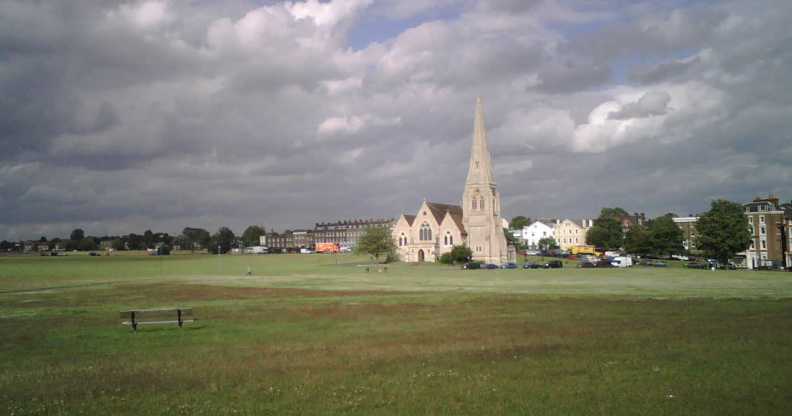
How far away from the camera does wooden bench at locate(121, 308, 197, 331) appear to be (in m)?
23.8

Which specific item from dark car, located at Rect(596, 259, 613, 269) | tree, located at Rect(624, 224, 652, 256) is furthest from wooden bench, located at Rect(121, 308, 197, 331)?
tree, located at Rect(624, 224, 652, 256)

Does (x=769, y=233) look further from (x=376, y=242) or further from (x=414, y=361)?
(x=414, y=361)

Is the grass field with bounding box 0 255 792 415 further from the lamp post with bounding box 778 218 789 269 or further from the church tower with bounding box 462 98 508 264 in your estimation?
the church tower with bounding box 462 98 508 264

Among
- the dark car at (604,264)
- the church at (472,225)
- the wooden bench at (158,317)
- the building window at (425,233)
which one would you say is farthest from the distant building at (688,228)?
the wooden bench at (158,317)

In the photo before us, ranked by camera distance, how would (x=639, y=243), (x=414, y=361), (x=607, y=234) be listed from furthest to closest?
(x=607, y=234) → (x=639, y=243) → (x=414, y=361)

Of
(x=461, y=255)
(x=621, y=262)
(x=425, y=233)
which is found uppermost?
(x=425, y=233)

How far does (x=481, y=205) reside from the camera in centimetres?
12094

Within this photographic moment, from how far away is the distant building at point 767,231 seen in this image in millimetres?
101500

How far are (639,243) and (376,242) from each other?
51.0 meters

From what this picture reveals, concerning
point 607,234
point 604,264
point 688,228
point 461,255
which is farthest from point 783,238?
point 688,228

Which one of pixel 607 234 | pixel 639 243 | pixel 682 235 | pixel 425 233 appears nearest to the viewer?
pixel 639 243

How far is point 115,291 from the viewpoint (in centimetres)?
4650

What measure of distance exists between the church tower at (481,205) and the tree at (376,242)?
17428 millimetres

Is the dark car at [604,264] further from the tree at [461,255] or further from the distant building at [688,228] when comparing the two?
the distant building at [688,228]
